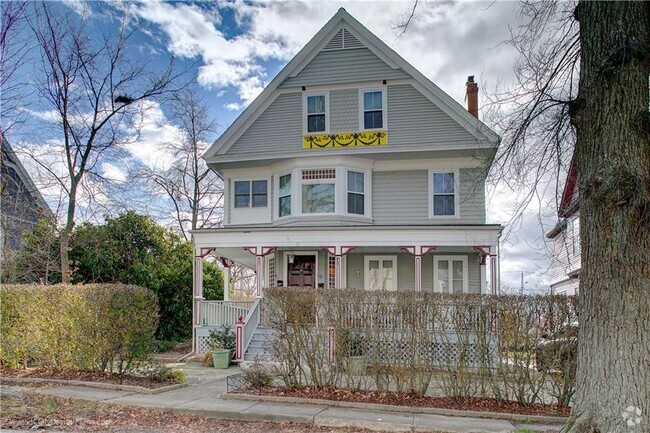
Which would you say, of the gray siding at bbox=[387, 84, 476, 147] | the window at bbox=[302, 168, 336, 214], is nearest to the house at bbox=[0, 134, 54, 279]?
the window at bbox=[302, 168, 336, 214]

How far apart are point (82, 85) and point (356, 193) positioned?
9.46 m

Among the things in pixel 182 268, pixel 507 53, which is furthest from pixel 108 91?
pixel 507 53

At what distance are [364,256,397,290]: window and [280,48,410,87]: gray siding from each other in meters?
6.04

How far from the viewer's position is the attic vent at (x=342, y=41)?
52.7ft

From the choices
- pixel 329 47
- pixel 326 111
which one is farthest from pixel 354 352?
pixel 329 47

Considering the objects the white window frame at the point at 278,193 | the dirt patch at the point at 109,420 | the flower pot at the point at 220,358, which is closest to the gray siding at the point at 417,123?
the white window frame at the point at 278,193

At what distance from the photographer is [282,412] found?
7.39 meters

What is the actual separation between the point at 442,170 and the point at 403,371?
887cm

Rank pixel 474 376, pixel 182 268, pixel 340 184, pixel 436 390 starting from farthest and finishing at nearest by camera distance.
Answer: pixel 182 268 → pixel 340 184 → pixel 436 390 → pixel 474 376

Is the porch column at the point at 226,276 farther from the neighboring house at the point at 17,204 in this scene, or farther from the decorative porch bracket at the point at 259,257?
the neighboring house at the point at 17,204

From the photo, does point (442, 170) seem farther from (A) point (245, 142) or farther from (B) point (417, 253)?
(A) point (245, 142)

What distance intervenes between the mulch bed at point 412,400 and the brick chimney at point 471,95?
1174 cm

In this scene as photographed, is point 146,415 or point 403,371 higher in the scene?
point 403,371

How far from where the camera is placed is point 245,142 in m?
16.5
